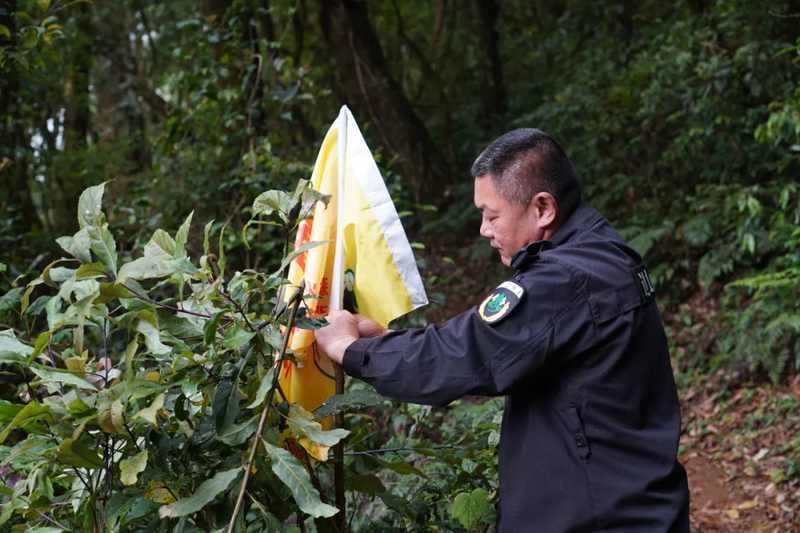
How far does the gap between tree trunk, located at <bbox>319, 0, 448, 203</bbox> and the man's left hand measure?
6.87 meters

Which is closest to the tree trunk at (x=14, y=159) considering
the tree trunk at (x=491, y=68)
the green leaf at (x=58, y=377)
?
the green leaf at (x=58, y=377)

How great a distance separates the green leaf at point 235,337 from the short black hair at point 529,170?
0.86 metres

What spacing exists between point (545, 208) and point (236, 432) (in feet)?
3.43

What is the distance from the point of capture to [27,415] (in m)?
1.56

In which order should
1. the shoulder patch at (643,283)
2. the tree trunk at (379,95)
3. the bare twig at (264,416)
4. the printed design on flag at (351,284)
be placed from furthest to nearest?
the tree trunk at (379,95)
the printed design on flag at (351,284)
the shoulder patch at (643,283)
the bare twig at (264,416)

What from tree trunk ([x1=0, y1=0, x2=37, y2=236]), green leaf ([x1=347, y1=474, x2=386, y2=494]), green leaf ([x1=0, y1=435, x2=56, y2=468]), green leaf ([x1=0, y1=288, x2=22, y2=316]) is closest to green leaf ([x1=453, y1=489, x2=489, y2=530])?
green leaf ([x1=347, y1=474, x2=386, y2=494])

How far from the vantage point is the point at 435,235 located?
10.1 meters

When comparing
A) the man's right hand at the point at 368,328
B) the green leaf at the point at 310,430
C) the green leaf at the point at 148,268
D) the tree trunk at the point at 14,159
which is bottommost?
the green leaf at the point at 310,430

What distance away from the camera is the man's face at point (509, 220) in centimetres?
210

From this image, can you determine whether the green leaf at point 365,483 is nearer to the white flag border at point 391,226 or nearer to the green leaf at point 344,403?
the green leaf at point 344,403

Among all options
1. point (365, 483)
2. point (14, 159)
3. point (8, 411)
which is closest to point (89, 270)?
point (8, 411)

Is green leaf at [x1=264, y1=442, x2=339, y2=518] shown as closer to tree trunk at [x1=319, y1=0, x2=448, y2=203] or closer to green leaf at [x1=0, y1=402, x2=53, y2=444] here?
green leaf at [x1=0, y1=402, x2=53, y2=444]

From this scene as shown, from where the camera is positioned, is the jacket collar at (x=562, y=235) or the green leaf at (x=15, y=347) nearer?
the green leaf at (x=15, y=347)

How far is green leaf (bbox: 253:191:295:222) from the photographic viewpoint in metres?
Answer: 1.70
